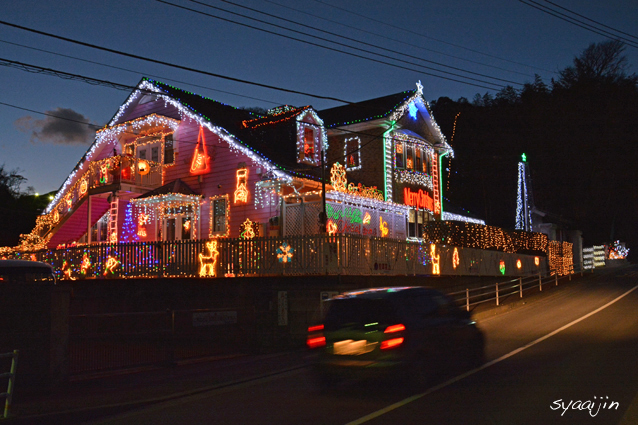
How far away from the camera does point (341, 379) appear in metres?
9.85

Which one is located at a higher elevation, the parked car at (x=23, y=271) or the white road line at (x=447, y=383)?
the parked car at (x=23, y=271)

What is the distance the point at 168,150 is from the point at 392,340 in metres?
21.7

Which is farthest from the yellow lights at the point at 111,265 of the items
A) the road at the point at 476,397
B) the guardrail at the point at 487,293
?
the road at the point at 476,397

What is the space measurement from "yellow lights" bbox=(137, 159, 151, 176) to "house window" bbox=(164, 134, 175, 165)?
4.31 feet

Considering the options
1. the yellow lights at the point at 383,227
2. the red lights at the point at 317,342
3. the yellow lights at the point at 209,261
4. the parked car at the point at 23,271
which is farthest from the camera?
the yellow lights at the point at 383,227

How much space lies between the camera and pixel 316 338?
10273mm

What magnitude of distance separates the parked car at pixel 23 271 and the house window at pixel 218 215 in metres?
7.34

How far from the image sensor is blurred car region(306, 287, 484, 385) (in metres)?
9.62

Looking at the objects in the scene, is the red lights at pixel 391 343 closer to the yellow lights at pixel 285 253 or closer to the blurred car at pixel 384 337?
the blurred car at pixel 384 337

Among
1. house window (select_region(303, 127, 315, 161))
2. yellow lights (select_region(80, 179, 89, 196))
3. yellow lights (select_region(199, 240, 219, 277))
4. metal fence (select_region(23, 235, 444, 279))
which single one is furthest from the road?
yellow lights (select_region(80, 179, 89, 196))

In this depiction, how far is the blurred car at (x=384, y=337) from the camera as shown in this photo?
9.62 m

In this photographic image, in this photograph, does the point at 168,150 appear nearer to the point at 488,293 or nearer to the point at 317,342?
the point at 488,293

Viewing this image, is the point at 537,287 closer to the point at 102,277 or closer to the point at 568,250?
the point at 568,250

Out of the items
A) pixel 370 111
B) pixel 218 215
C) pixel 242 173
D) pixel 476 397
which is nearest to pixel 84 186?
pixel 218 215
